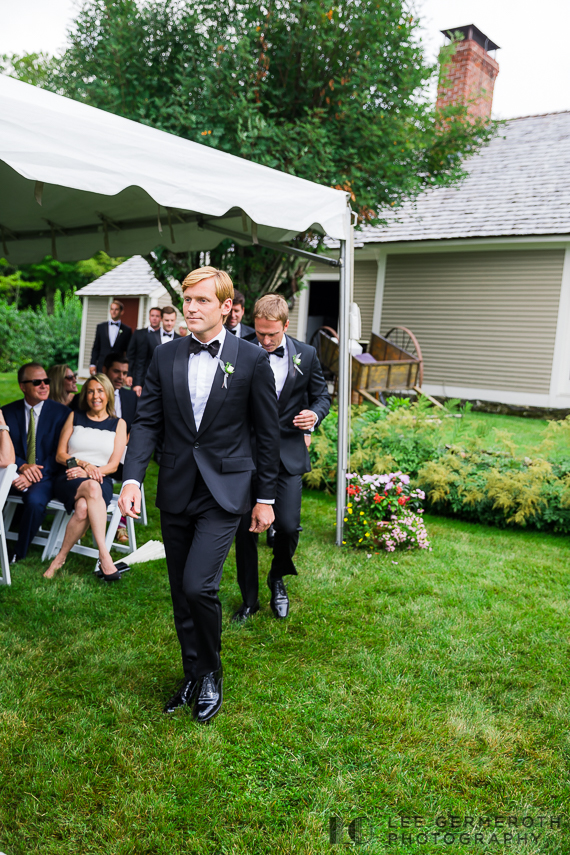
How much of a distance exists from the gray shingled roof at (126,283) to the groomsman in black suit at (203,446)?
19.7m

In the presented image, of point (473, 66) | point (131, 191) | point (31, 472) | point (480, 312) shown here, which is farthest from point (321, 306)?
point (31, 472)

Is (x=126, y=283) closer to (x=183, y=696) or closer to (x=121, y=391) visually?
(x=121, y=391)

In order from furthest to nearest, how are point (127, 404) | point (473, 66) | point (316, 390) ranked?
point (473, 66), point (127, 404), point (316, 390)

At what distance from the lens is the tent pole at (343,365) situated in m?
5.53

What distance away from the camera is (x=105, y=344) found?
364 inches

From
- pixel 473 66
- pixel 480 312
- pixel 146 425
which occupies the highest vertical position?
pixel 473 66

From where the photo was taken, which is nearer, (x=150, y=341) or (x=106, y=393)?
(x=106, y=393)

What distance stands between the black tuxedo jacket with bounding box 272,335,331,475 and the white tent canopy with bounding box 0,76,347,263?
3.14 ft

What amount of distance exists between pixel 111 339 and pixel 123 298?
14354 millimetres

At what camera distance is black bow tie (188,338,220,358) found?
9.85ft

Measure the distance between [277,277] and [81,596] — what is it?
7.23 m

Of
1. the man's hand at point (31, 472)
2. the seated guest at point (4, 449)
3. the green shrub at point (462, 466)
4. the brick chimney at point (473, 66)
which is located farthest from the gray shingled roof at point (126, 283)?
the seated guest at point (4, 449)

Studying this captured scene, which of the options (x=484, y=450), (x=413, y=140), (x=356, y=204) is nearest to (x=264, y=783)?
(x=484, y=450)

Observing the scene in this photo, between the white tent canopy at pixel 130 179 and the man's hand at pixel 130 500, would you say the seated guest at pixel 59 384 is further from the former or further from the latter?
the man's hand at pixel 130 500
